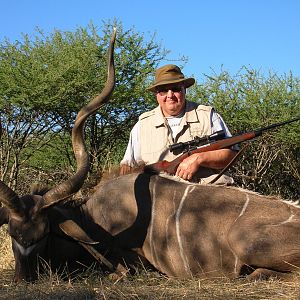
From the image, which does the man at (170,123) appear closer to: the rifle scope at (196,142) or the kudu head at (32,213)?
the rifle scope at (196,142)

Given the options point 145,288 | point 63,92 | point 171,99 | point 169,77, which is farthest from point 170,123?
point 63,92

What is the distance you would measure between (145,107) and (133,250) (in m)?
6.61

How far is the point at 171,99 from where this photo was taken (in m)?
4.61

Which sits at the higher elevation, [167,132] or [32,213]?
[167,132]

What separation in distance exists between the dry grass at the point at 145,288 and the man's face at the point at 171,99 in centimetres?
135

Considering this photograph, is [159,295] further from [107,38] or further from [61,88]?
[107,38]

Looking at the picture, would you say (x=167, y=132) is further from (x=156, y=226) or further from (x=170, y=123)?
(x=156, y=226)

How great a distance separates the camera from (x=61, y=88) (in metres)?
9.37

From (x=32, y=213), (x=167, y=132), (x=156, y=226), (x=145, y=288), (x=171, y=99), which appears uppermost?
(x=171, y=99)

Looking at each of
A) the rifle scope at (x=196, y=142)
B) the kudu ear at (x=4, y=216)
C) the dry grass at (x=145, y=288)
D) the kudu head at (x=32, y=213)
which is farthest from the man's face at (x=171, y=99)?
the kudu ear at (x=4, y=216)

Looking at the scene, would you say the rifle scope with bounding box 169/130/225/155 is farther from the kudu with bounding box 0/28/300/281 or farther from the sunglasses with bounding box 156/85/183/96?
the sunglasses with bounding box 156/85/183/96

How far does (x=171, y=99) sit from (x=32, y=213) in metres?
1.51

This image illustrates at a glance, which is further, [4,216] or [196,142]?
[196,142]

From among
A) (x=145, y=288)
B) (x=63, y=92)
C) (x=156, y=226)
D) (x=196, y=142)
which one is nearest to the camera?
(x=145, y=288)
